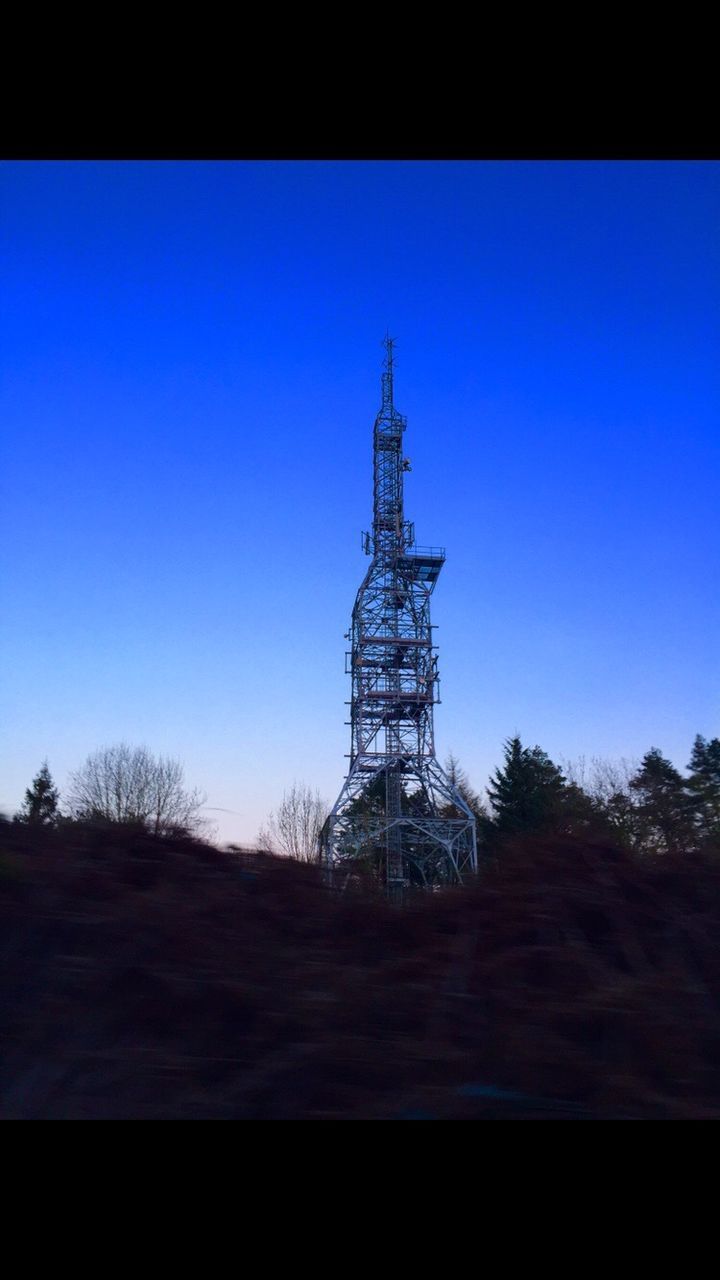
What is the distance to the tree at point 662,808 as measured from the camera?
4238 millimetres

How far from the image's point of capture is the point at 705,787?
4.57 meters

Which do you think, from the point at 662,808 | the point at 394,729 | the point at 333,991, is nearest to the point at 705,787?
the point at 662,808

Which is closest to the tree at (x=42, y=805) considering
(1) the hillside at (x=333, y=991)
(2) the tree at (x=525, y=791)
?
(1) the hillside at (x=333, y=991)

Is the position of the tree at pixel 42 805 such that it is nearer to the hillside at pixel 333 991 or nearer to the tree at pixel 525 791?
the hillside at pixel 333 991

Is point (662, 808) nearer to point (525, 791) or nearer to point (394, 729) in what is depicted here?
point (525, 791)

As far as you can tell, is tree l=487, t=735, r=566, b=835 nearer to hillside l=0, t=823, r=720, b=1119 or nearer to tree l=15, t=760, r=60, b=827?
hillside l=0, t=823, r=720, b=1119

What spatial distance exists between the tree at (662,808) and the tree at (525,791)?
46 centimetres

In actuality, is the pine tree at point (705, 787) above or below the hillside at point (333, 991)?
above

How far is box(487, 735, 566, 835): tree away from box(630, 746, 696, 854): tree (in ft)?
1.52

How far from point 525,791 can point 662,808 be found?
83 centimetres

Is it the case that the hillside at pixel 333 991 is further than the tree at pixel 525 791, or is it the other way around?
the tree at pixel 525 791

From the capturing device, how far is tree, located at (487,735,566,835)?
4688 millimetres

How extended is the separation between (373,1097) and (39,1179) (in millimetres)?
1212
